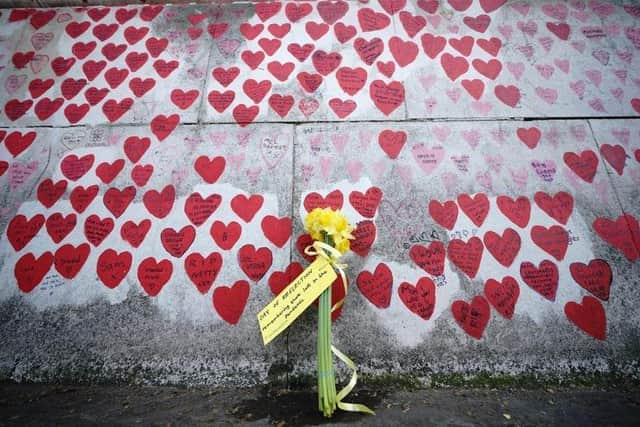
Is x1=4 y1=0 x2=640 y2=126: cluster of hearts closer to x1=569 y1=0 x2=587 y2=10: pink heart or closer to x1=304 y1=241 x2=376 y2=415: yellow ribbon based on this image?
x1=569 y1=0 x2=587 y2=10: pink heart

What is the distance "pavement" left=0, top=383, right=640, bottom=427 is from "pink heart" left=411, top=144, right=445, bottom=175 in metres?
1.35

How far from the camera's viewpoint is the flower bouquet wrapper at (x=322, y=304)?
5.18 ft

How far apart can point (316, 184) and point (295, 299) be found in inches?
33.4

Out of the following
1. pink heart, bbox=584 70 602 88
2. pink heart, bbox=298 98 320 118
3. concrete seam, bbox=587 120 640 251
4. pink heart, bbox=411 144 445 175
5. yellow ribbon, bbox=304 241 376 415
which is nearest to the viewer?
yellow ribbon, bbox=304 241 376 415

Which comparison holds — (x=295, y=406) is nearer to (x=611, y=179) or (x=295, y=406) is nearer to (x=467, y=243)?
(x=467, y=243)

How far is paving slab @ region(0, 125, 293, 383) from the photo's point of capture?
73.8 inches

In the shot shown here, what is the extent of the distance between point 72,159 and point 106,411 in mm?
1669

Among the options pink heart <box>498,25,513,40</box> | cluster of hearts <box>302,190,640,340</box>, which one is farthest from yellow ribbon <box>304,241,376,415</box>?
pink heart <box>498,25,513,40</box>

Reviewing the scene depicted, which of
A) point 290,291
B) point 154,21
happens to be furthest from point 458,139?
point 154,21

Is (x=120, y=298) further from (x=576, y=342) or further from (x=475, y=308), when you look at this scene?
(x=576, y=342)

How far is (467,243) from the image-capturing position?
207 centimetres

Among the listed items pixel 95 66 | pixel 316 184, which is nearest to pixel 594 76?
pixel 316 184

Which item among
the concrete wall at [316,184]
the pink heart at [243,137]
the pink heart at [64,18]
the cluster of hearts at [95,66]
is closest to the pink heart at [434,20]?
the concrete wall at [316,184]

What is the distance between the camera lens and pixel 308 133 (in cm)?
230
